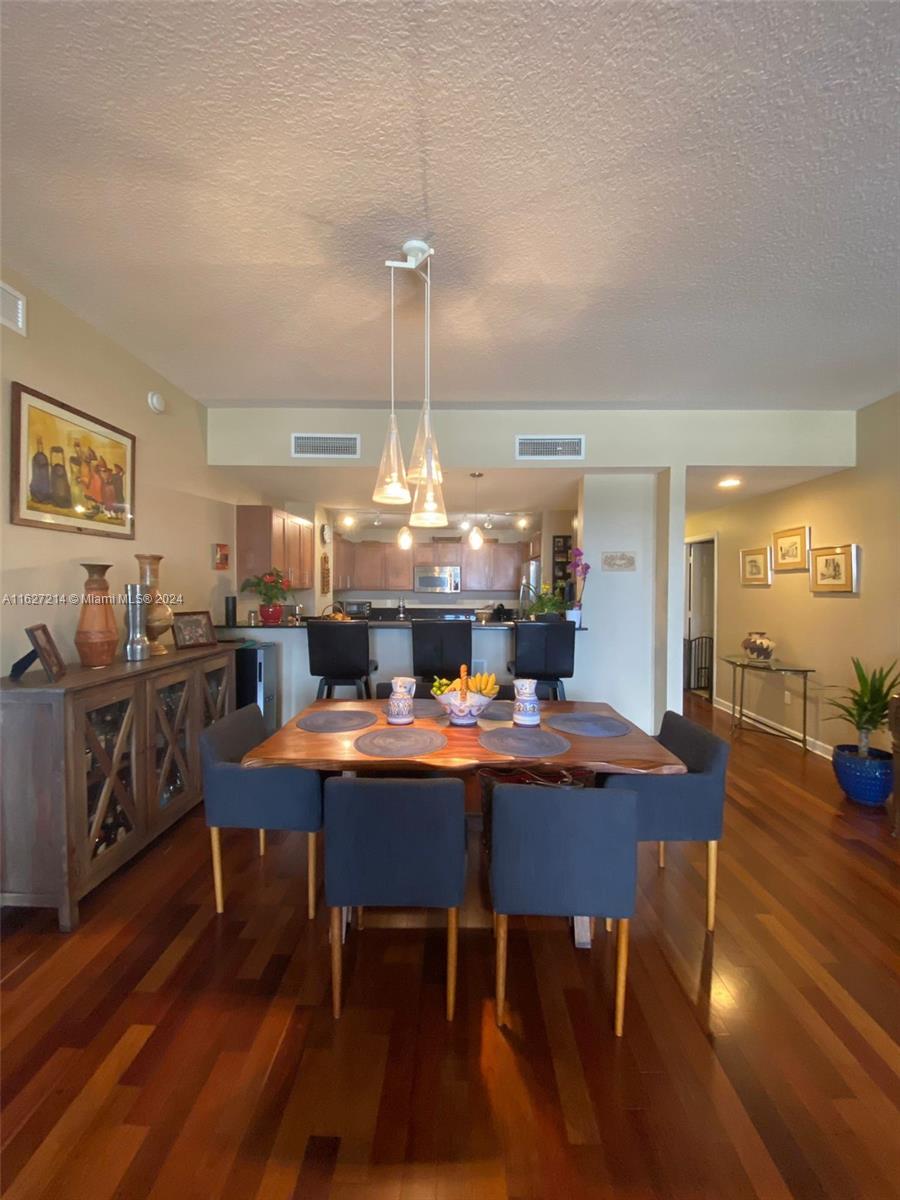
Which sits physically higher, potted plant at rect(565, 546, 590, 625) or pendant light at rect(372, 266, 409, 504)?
pendant light at rect(372, 266, 409, 504)

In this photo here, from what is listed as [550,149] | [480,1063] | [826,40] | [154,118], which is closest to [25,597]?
[154,118]

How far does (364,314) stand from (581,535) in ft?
8.08

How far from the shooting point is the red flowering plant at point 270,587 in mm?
3857

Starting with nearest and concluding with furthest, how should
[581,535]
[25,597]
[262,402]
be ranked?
[25,597], [262,402], [581,535]

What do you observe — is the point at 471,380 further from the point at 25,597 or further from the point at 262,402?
the point at 25,597

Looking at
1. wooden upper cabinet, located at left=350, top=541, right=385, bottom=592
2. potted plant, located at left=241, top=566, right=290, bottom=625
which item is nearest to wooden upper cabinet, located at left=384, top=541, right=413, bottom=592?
wooden upper cabinet, located at left=350, top=541, right=385, bottom=592

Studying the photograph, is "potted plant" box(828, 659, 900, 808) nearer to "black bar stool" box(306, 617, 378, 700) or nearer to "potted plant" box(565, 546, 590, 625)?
"potted plant" box(565, 546, 590, 625)

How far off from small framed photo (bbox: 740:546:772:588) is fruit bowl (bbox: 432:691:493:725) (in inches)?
150

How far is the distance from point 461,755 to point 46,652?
171 centimetres

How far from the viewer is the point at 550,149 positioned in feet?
4.51

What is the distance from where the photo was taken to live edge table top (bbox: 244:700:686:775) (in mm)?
1628

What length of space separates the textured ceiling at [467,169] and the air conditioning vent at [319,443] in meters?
1.05

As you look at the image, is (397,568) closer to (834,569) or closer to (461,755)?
(834,569)

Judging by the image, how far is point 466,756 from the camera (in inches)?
65.7
